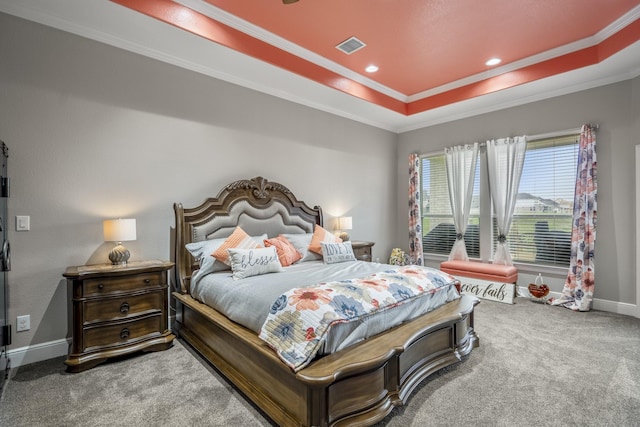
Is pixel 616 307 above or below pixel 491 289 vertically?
below

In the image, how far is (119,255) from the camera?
282 cm

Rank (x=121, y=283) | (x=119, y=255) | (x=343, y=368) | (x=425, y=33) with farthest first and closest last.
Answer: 1. (x=425, y=33)
2. (x=119, y=255)
3. (x=121, y=283)
4. (x=343, y=368)

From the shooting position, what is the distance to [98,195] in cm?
296

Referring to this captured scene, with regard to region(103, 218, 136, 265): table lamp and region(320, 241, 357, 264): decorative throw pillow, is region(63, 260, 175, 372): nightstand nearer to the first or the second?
region(103, 218, 136, 265): table lamp

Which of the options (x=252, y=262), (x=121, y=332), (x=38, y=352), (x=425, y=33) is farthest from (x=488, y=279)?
(x=38, y=352)

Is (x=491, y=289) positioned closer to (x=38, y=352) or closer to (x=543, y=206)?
(x=543, y=206)

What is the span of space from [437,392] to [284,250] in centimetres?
203

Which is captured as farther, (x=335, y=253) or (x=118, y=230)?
(x=335, y=253)

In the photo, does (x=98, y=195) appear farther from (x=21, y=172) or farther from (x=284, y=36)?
(x=284, y=36)

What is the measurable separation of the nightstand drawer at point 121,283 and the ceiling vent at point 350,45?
3.14 m

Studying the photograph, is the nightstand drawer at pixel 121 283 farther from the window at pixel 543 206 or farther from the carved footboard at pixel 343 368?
the window at pixel 543 206

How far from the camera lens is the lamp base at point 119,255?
2801 mm

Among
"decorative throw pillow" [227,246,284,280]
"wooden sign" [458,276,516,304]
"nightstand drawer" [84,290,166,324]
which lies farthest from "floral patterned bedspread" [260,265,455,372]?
"wooden sign" [458,276,516,304]

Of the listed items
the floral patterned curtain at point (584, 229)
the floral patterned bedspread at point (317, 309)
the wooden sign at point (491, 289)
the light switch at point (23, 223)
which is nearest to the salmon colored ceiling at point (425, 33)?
the floral patterned curtain at point (584, 229)
